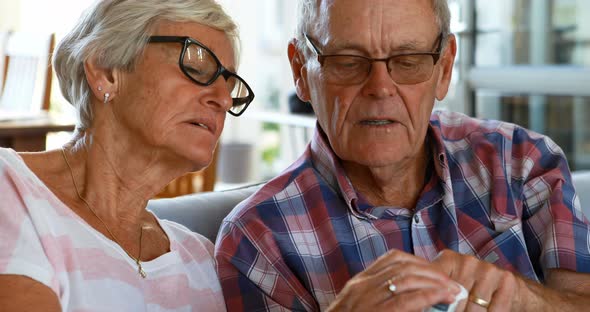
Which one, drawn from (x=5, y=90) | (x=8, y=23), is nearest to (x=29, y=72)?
(x=5, y=90)

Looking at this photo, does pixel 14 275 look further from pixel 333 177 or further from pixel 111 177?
pixel 333 177

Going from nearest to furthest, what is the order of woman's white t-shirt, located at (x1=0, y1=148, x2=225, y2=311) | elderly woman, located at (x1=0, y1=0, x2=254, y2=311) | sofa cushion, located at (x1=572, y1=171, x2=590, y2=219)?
1. woman's white t-shirt, located at (x1=0, y1=148, x2=225, y2=311)
2. elderly woman, located at (x1=0, y1=0, x2=254, y2=311)
3. sofa cushion, located at (x1=572, y1=171, x2=590, y2=219)

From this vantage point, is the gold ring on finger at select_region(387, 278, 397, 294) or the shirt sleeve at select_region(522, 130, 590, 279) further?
the shirt sleeve at select_region(522, 130, 590, 279)

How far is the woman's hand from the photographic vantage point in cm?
120

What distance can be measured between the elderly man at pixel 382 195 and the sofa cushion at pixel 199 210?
0.21 metres

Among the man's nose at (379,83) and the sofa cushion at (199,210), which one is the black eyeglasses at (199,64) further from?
the sofa cushion at (199,210)

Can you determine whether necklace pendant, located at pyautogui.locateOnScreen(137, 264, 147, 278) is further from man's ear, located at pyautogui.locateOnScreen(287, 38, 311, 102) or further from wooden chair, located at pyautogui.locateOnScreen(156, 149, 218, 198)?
wooden chair, located at pyautogui.locateOnScreen(156, 149, 218, 198)

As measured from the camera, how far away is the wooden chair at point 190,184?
11.9 ft

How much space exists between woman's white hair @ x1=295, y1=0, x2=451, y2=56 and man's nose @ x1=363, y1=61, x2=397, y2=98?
16 centimetres

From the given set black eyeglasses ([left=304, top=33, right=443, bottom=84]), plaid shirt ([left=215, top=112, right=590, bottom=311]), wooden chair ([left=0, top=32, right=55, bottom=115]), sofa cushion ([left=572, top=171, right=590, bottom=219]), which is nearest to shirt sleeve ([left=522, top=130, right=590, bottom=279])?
plaid shirt ([left=215, top=112, right=590, bottom=311])

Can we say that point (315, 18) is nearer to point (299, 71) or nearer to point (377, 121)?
point (299, 71)

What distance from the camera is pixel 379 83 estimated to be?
1.60m

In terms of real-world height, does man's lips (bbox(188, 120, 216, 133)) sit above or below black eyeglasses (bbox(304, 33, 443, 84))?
below

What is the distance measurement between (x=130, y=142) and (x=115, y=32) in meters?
0.20
